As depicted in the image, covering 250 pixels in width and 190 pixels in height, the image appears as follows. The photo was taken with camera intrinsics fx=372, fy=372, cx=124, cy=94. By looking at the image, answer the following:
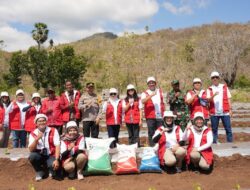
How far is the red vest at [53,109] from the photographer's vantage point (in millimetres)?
8242

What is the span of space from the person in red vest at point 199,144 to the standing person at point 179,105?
0.69 meters

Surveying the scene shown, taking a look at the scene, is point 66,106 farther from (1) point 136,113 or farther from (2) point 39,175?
(2) point 39,175

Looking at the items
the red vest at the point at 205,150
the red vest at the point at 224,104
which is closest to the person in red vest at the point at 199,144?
the red vest at the point at 205,150

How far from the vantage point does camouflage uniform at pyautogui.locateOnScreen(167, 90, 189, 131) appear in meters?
7.74

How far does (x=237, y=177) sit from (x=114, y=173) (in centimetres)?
229

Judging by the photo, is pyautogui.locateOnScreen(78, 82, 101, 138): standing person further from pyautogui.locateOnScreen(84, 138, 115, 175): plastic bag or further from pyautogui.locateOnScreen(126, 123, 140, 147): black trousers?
pyautogui.locateOnScreen(84, 138, 115, 175): plastic bag

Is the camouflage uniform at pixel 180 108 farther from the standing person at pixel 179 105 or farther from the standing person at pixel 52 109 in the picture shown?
the standing person at pixel 52 109

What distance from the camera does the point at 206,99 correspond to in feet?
26.7

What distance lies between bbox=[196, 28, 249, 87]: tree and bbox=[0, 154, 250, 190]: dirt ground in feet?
85.1

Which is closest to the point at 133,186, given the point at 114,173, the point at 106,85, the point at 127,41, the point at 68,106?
the point at 114,173

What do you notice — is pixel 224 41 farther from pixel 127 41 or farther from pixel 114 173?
pixel 114 173

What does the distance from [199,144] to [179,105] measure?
1.06 metres

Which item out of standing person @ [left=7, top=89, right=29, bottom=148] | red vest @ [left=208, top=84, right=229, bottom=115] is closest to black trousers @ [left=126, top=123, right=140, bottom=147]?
red vest @ [left=208, top=84, right=229, bottom=115]

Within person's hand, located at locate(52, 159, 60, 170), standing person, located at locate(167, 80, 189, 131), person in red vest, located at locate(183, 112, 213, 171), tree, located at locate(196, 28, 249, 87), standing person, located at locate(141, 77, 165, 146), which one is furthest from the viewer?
tree, located at locate(196, 28, 249, 87)
